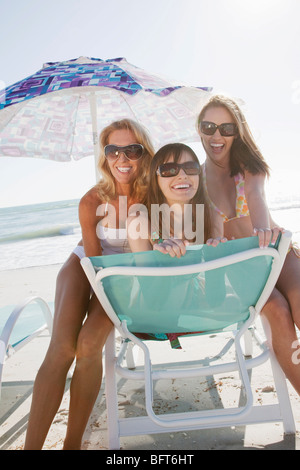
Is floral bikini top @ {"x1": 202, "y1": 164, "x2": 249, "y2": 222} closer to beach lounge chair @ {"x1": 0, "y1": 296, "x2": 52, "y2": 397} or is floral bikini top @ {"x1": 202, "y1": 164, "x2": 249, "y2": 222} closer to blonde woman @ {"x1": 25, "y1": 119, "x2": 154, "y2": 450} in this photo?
blonde woman @ {"x1": 25, "y1": 119, "x2": 154, "y2": 450}

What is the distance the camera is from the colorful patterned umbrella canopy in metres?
3.27

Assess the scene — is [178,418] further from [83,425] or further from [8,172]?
[8,172]

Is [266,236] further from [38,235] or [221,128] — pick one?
[38,235]

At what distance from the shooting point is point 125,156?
2.82m

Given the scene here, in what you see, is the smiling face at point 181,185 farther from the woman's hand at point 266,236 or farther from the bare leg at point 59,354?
the woman's hand at point 266,236

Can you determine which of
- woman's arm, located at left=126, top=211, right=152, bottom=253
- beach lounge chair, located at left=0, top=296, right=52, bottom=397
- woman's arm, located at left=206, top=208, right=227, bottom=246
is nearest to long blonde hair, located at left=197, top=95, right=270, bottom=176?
woman's arm, located at left=206, top=208, right=227, bottom=246

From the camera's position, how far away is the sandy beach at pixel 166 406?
83.7 inches

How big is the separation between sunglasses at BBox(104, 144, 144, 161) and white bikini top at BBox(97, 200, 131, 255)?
20.5 inches

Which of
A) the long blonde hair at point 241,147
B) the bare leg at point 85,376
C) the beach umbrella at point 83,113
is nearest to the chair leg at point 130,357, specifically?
the bare leg at point 85,376

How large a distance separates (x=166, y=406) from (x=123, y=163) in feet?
5.70

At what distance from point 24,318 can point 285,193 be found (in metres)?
27.7

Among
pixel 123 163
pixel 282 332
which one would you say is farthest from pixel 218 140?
pixel 282 332

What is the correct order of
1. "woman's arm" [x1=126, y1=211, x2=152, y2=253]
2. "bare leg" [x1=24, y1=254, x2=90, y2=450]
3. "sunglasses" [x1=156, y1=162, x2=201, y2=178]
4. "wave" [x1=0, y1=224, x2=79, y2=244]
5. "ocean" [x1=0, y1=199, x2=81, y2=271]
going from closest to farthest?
"bare leg" [x1=24, y1=254, x2=90, y2=450], "woman's arm" [x1=126, y1=211, x2=152, y2=253], "sunglasses" [x1=156, y1=162, x2=201, y2=178], "ocean" [x1=0, y1=199, x2=81, y2=271], "wave" [x1=0, y1=224, x2=79, y2=244]

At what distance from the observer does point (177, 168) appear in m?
2.48
